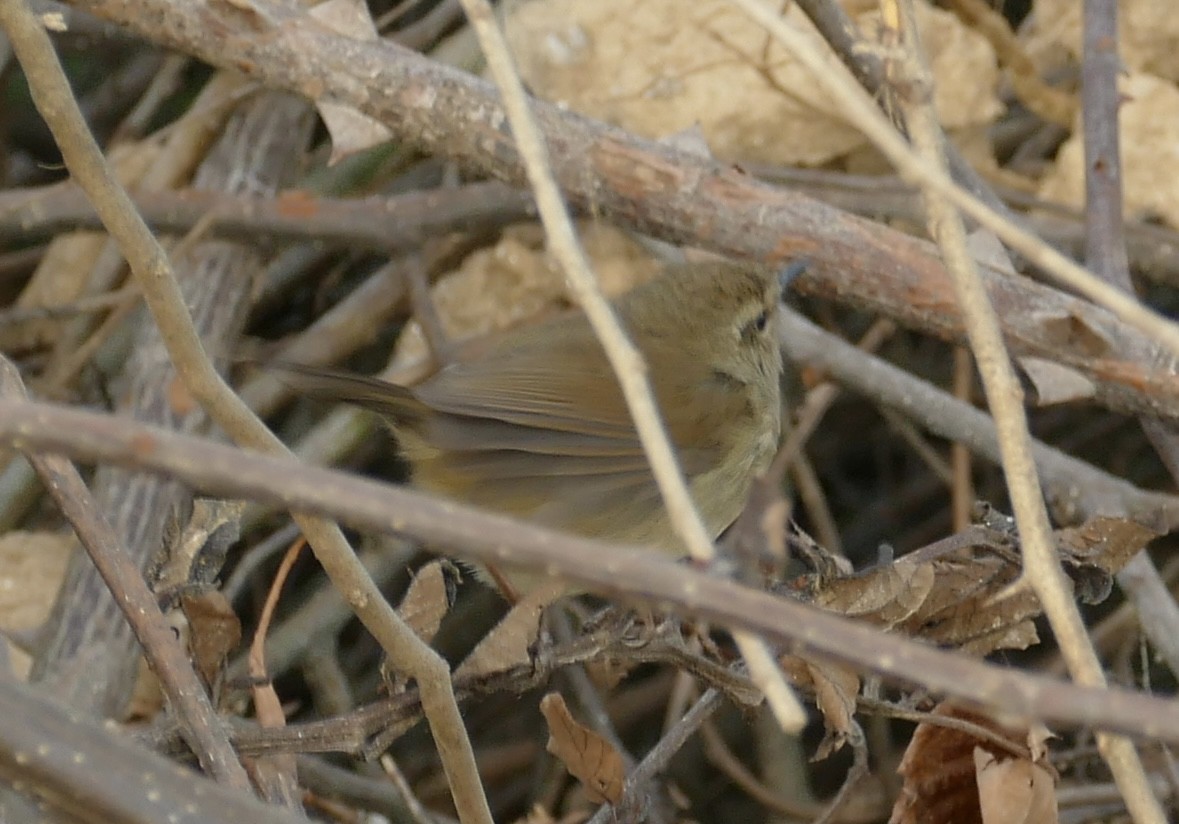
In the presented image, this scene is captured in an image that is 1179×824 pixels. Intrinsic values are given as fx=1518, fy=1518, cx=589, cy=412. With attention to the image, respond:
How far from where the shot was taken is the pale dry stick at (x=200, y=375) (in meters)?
1.82

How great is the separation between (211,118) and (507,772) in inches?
72.6

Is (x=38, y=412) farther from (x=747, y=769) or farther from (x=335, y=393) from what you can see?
(x=747, y=769)

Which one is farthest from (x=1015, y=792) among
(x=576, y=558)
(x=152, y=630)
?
(x=576, y=558)

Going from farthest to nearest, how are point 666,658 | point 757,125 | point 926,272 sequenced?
point 757,125 → point 926,272 → point 666,658

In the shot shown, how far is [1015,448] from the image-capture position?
1513 millimetres

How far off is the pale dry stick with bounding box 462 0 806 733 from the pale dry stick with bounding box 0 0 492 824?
62cm

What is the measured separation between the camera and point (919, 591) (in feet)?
7.11

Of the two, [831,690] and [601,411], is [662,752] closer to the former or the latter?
[831,690]

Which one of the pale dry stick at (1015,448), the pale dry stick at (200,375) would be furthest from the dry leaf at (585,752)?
the pale dry stick at (1015,448)

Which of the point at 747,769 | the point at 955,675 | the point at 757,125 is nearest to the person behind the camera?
the point at 955,675

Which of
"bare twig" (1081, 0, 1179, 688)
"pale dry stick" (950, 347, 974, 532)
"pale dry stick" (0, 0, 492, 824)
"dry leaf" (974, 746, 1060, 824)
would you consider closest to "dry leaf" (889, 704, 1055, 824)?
"dry leaf" (974, 746, 1060, 824)

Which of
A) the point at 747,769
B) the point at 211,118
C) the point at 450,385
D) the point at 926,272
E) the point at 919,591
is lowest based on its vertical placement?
the point at 747,769

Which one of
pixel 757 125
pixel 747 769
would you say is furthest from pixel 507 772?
pixel 757 125

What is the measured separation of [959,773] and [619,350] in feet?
4.06
